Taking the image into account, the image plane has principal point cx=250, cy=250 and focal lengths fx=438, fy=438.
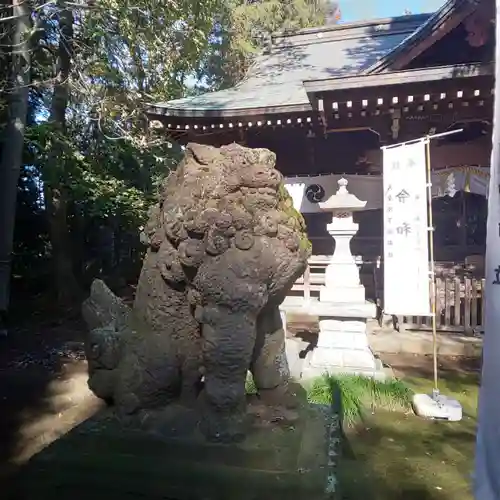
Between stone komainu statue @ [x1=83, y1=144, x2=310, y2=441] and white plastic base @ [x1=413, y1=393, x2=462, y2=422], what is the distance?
2.59 meters

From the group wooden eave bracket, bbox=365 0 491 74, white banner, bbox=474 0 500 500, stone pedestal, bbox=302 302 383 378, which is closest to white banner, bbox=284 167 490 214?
wooden eave bracket, bbox=365 0 491 74

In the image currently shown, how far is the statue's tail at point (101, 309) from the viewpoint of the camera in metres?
2.09

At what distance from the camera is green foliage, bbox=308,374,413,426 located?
409 centimetres

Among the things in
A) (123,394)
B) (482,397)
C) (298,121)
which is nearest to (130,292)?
(298,121)

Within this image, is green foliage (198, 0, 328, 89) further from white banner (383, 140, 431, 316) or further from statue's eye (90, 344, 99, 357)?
statue's eye (90, 344, 99, 357)

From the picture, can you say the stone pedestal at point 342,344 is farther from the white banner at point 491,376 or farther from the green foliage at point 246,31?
the green foliage at point 246,31

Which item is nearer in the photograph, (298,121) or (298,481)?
(298,481)

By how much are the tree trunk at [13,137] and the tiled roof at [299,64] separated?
2128 mm

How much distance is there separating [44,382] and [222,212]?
424 cm

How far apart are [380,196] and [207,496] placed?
7.19 meters

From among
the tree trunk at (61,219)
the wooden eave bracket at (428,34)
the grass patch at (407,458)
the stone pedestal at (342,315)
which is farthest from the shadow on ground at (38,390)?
the wooden eave bracket at (428,34)

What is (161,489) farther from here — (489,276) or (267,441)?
(489,276)

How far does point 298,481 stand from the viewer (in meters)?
1.61

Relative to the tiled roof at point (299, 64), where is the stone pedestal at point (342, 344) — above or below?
below
